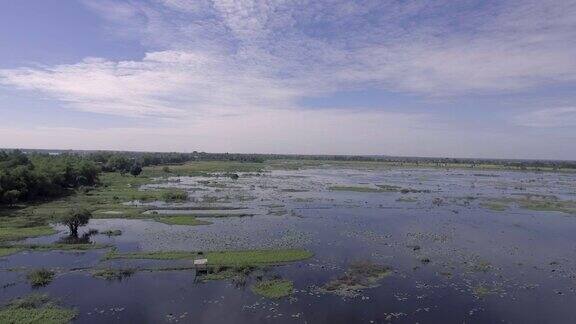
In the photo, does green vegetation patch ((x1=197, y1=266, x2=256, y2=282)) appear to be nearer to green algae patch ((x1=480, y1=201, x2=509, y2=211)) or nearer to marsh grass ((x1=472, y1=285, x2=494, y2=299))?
marsh grass ((x1=472, y1=285, x2=494, y2=299))

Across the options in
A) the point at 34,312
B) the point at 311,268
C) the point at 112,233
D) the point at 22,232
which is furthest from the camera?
the point at 112,233

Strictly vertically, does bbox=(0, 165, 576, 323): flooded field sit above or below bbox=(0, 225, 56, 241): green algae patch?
below

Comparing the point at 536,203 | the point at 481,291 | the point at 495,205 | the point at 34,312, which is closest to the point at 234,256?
the point at 34,312

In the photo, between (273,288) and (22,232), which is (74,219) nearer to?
(22,232)

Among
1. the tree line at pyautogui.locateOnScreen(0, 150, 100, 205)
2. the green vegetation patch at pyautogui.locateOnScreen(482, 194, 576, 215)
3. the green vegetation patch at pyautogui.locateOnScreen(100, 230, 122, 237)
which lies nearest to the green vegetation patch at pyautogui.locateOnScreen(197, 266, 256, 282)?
the green vegetation patch at pyautogui.locateOnScreen(100, 230, 122, 237)

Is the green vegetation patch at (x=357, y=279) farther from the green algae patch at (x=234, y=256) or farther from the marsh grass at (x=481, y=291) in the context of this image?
the marsh grass at (x=481, y=291)

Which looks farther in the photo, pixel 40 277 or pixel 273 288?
pixel 40 277
